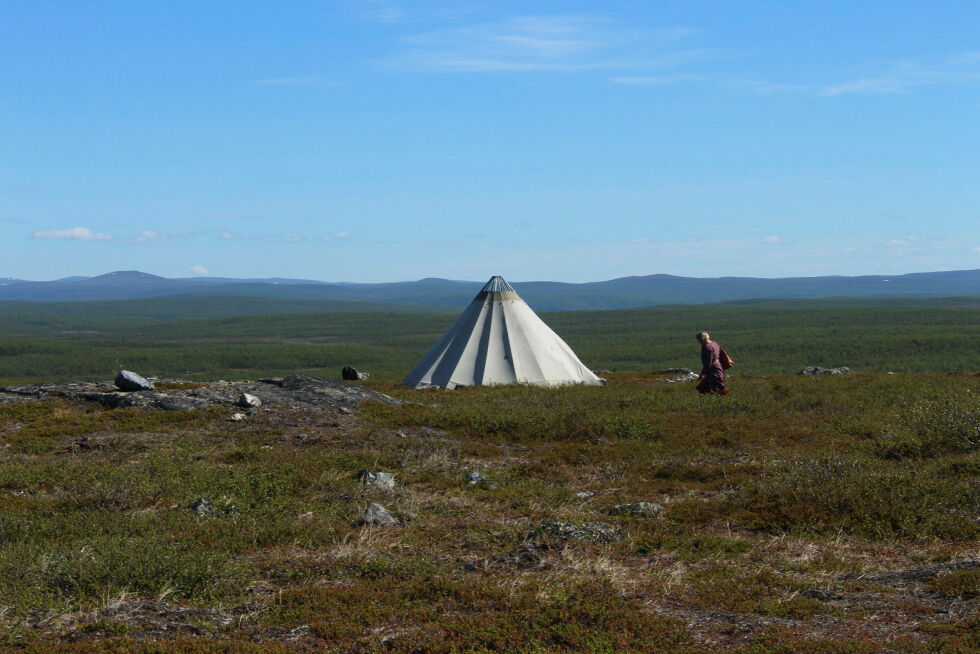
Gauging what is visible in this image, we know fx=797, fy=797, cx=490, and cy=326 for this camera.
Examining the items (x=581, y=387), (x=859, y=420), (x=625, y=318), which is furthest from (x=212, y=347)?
(x=859, y=420)

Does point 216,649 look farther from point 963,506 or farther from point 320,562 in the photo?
point 963,506

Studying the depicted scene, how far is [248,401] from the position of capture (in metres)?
20.7

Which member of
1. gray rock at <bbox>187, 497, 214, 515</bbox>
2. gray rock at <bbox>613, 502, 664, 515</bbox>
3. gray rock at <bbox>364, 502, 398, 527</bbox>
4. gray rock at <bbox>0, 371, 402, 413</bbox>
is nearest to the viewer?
gray rock at <bbox>364, 502, 398, 527</bbox>

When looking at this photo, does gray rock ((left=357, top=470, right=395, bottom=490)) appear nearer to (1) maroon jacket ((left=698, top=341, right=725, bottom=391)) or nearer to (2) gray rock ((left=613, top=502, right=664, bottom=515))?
(2) gray rock ((left=613, top=502, right=664, bottom=515))

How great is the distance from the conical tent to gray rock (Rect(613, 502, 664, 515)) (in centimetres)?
1915

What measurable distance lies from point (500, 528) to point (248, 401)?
12.2 metres

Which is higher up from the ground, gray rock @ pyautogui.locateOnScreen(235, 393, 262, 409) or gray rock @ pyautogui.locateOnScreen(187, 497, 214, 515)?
gray rock @ pyautogui.locateOnScreen(235, 393, 262, 409)

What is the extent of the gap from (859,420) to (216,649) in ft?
51.9

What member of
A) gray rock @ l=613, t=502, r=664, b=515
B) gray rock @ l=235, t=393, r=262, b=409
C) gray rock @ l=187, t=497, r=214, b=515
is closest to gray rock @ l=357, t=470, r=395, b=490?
gray rock @ l=187, t=497, r=214, b=515

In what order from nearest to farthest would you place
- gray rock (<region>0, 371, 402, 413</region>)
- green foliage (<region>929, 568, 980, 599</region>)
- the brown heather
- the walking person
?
the brown heather < green foliage (<region>929, 568, 980, 599</region>) < gray rock (<region>0, 371, 402, 413</region>) < the walking person

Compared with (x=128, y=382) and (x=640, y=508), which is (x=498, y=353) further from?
(x=640, y=508)

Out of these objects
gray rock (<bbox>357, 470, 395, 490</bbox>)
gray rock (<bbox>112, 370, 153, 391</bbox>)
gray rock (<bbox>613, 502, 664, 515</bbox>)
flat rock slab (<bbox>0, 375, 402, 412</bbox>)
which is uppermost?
gray rock (<bbox>112, 370, 153, 391</bbox>)

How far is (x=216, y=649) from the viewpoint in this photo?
6.70 m

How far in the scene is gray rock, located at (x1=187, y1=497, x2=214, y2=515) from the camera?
11070mm
